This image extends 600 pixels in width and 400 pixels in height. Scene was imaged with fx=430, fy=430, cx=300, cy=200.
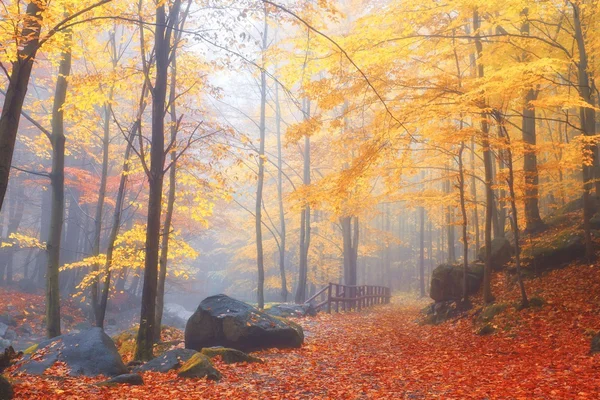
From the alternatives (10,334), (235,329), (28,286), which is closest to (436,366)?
(235,329)

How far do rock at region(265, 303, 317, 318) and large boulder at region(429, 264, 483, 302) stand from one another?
4.41 metres

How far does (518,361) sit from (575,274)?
468 cm

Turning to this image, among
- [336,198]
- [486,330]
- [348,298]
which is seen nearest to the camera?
[486,330]

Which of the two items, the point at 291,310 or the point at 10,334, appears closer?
the point at 291,310

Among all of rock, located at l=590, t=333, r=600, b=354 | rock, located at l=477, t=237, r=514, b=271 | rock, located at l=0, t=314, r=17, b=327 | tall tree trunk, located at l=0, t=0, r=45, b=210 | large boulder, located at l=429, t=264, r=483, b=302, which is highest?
tall tree trunk, located at l=0, t=0, r=45, b=210

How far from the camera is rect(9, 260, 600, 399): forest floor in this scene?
18.0 ft

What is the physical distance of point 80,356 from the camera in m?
6.83


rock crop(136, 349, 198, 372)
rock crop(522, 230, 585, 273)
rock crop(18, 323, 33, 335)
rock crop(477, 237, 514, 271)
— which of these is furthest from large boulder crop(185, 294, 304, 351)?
rock crop(18, 323, 33, 335)

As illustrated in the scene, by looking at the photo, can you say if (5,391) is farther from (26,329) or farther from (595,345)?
(26,329)

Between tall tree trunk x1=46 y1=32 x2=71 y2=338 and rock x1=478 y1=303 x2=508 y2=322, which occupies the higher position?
tall tree trunk x1=46 y1=32 x2=71 y2=338

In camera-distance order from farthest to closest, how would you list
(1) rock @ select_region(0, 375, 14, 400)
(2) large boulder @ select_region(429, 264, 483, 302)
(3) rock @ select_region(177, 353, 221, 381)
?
1. (2) large boulder @ select_region(429, 264, 483, 302)
2. (3) rock @ select_region(177, 353, 221, 381)
3. (1) rock @ select_region(0, 375, 14, 400)

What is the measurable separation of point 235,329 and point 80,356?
2.97 m

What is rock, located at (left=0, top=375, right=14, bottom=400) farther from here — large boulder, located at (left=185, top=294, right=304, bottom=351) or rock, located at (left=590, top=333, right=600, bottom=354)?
rock, located at (left=590, top=333, right=600, bottom=354)

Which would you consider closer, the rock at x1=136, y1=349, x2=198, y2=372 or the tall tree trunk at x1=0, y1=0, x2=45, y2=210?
the tall tree trunk at x1=0, y1=0, x2=45, y2=210
